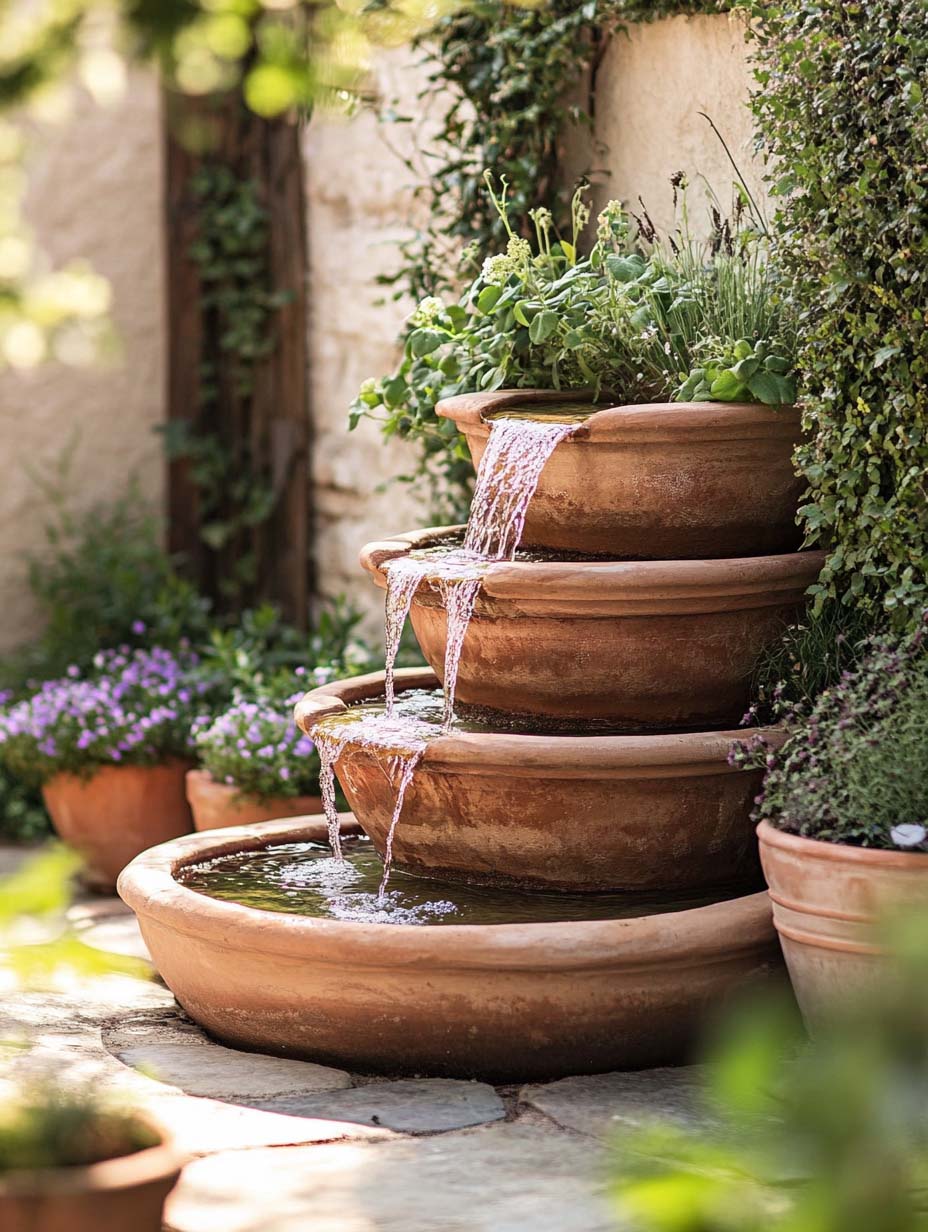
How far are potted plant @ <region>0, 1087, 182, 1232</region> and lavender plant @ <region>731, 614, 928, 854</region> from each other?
1.49 m

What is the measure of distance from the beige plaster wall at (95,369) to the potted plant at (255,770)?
198 cm

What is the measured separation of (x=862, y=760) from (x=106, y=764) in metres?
2.91

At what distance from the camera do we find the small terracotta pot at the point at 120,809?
5.16 metres

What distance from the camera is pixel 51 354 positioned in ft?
3.50

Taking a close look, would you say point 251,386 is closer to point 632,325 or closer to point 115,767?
point 115,767

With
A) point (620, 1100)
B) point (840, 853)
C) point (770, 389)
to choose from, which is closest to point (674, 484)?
point (770, 389)

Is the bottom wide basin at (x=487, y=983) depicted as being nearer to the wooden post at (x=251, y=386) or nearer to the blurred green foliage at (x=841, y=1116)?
the blurred green foliage at (x=841, y=1116)

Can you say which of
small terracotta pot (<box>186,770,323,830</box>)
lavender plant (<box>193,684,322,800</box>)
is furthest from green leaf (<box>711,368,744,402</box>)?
small terracotta pot (<box>186,770,323,830</box>)

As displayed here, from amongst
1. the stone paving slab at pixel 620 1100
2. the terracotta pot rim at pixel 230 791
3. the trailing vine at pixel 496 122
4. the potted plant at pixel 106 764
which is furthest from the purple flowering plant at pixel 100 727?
the stone paving slab at pixel 620 1100

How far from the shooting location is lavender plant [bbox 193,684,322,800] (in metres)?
4.63

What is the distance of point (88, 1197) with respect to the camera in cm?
160

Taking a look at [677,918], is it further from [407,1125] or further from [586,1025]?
[407,1125]

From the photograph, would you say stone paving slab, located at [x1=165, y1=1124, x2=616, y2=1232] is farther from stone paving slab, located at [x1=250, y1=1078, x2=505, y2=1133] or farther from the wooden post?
the wooden post

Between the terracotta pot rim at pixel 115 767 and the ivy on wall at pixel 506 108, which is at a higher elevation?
the ivy on wall at pixel 506 108
